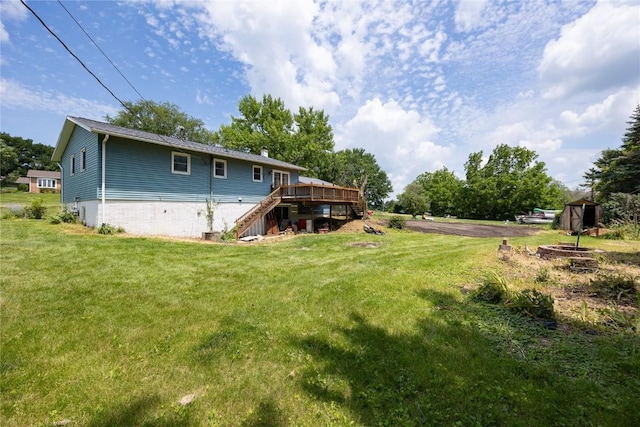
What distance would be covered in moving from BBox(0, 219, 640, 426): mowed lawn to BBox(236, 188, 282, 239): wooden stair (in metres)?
8.65

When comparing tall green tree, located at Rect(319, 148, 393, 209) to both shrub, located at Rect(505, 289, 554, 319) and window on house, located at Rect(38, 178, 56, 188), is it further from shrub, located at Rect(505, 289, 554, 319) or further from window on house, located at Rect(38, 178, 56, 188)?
shrub, located at Rect(505, 289, 554, 319)

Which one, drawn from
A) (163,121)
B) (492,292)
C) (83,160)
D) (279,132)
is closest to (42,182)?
(163,121)

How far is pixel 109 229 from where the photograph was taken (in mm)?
11273

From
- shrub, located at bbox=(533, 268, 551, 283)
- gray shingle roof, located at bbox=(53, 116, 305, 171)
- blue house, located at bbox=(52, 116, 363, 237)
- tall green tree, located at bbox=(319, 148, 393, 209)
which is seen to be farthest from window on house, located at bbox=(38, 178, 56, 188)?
shrub, located at bbox=(533, 268, 551, 283)

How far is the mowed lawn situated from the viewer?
7.82ft

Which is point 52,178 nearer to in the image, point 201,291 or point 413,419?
point 201,291

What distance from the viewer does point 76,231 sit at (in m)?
10.9

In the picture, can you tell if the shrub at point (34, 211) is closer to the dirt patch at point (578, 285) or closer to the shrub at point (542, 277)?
the dirt patch at point (578, 285)

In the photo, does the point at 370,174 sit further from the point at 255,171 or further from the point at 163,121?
the point at 255,171

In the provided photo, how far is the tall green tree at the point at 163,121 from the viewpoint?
37906mm

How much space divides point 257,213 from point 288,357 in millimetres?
13057

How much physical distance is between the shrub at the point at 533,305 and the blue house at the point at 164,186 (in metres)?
12.3

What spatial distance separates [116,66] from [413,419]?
32.3ft

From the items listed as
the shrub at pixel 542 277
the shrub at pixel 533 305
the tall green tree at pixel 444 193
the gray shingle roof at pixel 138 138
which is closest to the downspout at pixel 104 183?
the gray shingle roof at pixel 138 138
